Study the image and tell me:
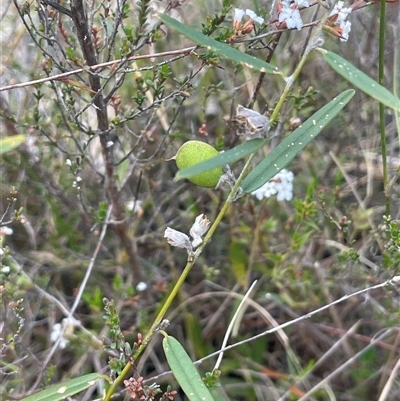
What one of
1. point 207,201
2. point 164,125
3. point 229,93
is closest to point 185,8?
point 229,93

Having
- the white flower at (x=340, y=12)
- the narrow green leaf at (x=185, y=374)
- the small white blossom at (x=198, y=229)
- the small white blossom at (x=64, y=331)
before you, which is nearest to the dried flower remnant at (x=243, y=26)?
the white flower at (x=340, y=12)

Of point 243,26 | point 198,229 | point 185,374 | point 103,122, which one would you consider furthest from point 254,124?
point 103,122

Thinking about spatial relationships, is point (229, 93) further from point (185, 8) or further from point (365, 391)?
point (365, 391)

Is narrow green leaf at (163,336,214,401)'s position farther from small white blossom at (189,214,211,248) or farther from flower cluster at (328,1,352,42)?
flower cluster at (328,1,352,42)

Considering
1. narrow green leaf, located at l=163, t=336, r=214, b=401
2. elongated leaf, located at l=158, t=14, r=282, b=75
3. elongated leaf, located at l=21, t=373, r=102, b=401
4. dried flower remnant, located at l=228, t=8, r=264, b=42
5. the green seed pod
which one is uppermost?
dried flower remnant, located at l=228, t=8, r=264, b=42

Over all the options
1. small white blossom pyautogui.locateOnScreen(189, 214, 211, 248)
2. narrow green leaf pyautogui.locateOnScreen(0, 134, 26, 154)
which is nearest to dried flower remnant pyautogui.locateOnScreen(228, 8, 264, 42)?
small white blossom pyautogui.locateOnScreen(189, 214, 211, 248)
